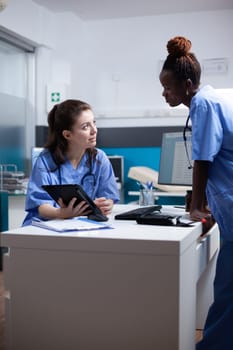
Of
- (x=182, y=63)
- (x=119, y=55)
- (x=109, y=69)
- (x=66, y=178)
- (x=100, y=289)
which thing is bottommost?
(x=100, y=289)

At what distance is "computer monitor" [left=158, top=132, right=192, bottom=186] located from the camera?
7.42 ft

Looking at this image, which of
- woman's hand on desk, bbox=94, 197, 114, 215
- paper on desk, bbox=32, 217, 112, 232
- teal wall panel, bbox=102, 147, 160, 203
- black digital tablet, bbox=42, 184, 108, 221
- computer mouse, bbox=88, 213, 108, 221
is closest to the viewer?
paper on desk, bbox=32, 217, 112, 232

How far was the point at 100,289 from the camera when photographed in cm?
143

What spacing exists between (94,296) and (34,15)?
4089 millimetres

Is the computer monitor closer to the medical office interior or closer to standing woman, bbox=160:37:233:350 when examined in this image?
standing woman, bbox=160:37:233:350

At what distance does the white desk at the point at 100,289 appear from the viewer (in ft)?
4.51

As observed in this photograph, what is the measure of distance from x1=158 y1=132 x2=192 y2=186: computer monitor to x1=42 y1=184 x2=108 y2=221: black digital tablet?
57cm

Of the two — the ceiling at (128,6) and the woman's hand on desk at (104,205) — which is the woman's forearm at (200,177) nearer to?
the woman's hand on desk at (104,205)

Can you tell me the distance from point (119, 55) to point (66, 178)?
3.73 m

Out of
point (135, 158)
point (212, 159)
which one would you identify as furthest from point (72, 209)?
point (135, 158)

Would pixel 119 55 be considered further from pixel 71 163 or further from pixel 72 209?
pixel 72 209

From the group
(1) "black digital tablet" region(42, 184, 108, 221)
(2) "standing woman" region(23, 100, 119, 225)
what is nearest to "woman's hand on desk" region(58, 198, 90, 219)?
(1) "black digital tablet" region(42, 184, 108, 221)

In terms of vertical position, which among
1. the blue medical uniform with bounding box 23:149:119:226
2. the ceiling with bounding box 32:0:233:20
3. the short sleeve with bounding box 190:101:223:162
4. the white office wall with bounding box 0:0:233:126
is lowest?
the blue medical uniform with bounding box 23:149:119:226

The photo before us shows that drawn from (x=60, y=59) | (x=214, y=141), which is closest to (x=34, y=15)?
(x=60, y=59)
